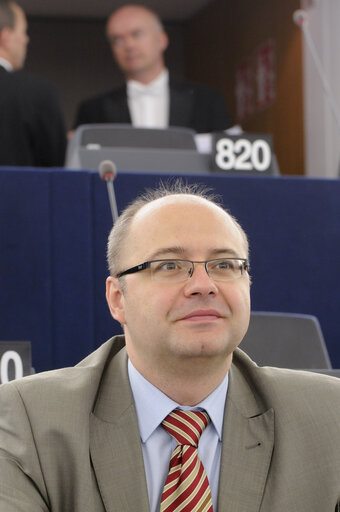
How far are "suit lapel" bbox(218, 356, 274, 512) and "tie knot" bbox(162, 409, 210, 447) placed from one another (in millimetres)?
39

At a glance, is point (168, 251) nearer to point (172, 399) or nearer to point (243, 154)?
point (172, 399)

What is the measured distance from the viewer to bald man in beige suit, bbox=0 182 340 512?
4.59ft

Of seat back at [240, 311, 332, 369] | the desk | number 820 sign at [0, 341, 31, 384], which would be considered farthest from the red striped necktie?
the desk

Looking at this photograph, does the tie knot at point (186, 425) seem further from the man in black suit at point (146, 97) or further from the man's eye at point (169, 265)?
the man in black suit at point (146, 97)

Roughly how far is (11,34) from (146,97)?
3.24 ft

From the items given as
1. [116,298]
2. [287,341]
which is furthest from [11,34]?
[116,298]

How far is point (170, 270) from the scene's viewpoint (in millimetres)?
1504

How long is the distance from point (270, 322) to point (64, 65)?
25.7 ft

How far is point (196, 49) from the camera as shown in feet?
31.5

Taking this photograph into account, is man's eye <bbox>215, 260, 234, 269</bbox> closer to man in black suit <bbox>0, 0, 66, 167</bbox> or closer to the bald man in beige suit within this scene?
the bald man in beige suit

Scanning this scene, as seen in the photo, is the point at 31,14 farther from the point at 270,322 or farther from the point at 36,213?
the point at 270,322

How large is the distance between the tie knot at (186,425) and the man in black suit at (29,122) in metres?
2.93

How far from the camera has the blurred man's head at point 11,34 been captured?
Result: 4.56 meters

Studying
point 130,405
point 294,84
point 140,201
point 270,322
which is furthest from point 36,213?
point 294,84
